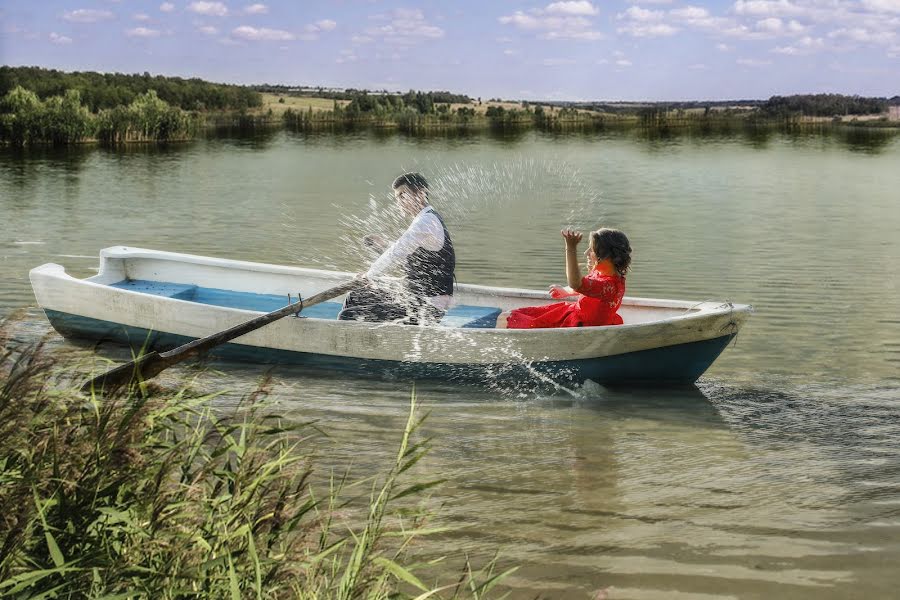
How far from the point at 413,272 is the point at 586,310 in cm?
137

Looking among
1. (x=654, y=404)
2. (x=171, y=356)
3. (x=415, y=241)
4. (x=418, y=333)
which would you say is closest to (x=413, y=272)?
(x=415, y=241)

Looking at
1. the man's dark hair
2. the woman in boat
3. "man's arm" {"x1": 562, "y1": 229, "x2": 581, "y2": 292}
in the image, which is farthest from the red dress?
the man's dark hair

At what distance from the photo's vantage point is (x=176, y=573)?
9.73 feet

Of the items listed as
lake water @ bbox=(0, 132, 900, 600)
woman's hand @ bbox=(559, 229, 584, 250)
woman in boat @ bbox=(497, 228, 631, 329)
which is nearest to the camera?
lake water @ bbox=(0, 132, 900, 600)

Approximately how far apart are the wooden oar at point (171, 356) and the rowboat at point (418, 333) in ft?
1.30

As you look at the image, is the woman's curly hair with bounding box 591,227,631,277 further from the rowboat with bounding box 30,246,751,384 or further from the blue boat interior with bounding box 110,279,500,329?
the blue boat interior with bounding box 110,279,500,329

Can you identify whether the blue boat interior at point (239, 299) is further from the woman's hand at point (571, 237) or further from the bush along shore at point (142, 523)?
the bush along shore at point (142, 523)

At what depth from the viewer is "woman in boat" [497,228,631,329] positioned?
693 cm

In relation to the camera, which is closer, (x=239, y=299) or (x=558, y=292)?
(x=558, y=292)

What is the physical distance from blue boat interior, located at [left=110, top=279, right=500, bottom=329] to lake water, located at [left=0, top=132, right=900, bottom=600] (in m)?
0.95

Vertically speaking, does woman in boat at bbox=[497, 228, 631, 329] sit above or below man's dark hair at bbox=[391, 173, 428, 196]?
below

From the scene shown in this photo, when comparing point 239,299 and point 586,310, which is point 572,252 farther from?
Answer: point 239,299

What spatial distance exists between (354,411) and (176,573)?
13.6 feet

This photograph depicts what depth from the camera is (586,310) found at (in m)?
7.42
